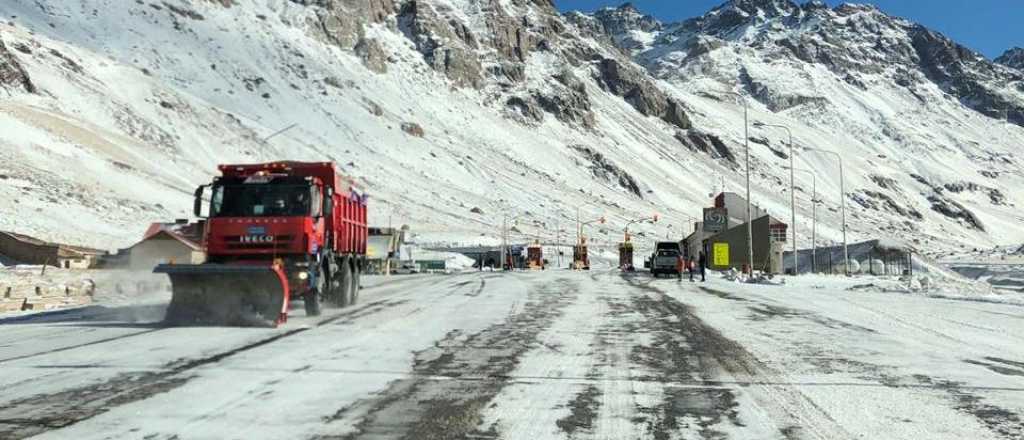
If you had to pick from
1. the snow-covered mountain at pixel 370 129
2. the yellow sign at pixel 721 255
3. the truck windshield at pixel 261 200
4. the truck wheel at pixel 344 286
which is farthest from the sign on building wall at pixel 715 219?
the truck windshield at pixel 261 200

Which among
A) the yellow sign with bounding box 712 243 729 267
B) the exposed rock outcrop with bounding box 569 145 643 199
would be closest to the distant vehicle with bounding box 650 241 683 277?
the yellow sign with bounding box 712 243 729 267

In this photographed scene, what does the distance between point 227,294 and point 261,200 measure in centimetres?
211

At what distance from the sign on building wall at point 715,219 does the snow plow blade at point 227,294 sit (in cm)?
7265

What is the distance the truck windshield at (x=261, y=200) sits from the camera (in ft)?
48.3

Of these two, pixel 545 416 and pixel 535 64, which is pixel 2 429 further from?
pixel 535 64

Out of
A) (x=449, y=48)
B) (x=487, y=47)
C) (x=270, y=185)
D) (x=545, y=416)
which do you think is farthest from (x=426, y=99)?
(x=545, y=416)

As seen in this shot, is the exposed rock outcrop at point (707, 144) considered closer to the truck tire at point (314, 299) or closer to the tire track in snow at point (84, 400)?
the truck tire at point (314, 299)

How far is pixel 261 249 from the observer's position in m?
14.6

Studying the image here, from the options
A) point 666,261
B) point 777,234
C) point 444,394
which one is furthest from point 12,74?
point 444,394

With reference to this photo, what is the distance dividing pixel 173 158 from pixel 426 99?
65685 millimetres

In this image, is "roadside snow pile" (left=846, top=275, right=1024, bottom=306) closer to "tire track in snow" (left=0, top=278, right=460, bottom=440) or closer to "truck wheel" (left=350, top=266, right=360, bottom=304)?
"truck wheel" (left=350, top=266, right=360, bottom=304)

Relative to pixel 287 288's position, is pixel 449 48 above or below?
above

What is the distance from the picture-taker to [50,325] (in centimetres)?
1379

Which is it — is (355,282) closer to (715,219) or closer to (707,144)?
(715,219)
